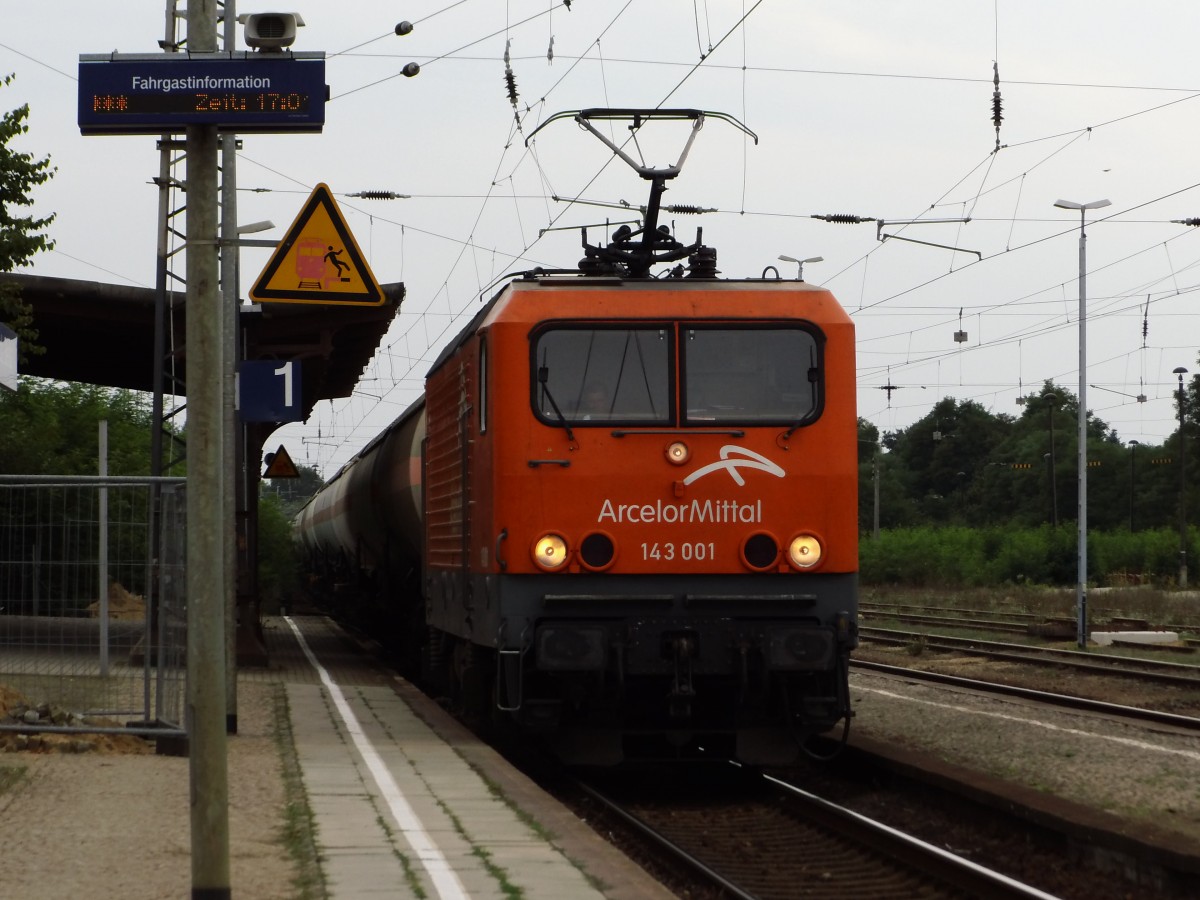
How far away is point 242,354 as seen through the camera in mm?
16188

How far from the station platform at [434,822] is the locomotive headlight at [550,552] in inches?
52.2

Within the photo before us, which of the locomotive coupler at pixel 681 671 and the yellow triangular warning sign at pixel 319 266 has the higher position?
the yellow triangular warning sign at pixel 319 266

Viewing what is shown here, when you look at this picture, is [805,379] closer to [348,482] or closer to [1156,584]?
[348,482]

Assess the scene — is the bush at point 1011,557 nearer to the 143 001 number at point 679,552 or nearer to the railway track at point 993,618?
the railway track at point 993,618

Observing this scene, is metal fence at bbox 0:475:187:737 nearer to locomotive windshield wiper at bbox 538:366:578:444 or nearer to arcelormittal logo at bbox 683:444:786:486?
locomotive windshield wiper at bbox 538:366:578:444

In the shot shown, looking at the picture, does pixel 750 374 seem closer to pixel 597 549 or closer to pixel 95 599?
pixel 597 549

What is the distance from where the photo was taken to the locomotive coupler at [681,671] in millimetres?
9781

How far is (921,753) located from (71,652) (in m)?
5.78

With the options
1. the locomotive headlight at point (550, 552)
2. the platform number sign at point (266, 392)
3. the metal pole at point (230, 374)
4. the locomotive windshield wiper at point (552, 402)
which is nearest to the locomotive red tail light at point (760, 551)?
the locomotive headlight at point (550, 552)

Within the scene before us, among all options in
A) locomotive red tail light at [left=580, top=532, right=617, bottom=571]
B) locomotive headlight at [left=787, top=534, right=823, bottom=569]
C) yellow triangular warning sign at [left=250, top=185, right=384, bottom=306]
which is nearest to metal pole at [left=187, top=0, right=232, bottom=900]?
yellow triangular warning sign at [left=250, top=185, right=384, bottom=306]

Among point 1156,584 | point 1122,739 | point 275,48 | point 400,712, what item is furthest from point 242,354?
point 1156,584

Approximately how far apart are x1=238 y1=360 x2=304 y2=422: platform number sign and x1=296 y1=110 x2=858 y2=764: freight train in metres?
2.82

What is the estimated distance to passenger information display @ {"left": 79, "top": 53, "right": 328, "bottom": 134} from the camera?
5734mm

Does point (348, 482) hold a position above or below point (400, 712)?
above
